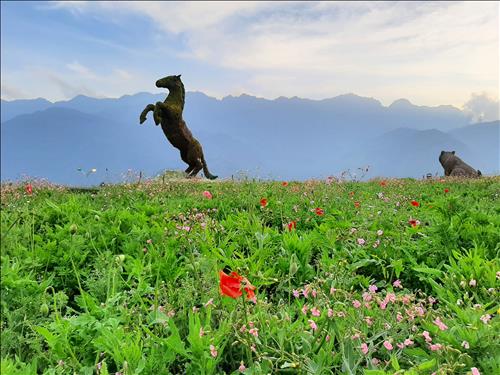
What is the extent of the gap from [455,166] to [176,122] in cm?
1426

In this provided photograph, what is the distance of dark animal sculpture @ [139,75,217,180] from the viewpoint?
18.2m

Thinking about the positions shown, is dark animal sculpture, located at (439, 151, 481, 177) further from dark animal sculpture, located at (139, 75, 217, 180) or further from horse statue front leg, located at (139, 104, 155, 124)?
horse statue front leg, located at (139, 104, 155, 124)

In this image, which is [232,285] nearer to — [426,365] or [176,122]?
[426,365]

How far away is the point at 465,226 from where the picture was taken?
445cm

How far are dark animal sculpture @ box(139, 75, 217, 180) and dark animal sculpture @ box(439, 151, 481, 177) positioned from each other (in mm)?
12589

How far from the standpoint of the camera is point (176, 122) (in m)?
18.5

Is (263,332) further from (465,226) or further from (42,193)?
(42,193)

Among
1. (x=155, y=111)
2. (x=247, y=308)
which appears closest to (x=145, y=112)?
(x=155, y=111)

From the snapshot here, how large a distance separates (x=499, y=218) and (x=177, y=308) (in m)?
3.77

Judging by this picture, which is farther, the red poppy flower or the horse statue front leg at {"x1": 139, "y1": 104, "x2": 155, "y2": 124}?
the horse statue front leg at {"x1": 139, "y1": 104, "x2": 155, "y2": 124}

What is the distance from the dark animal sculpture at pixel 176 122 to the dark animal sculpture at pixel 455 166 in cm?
1259

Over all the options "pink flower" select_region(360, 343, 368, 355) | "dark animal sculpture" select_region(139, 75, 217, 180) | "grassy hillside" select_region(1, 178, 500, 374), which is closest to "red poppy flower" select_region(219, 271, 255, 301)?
"grassy hillside" select_region(1, 178, 500, 374)

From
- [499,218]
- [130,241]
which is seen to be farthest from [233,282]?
[499,218]

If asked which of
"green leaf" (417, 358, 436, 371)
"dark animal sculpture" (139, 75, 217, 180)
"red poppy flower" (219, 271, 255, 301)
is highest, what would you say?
"dark animal sculpture" (139, 75, 217, 180)
